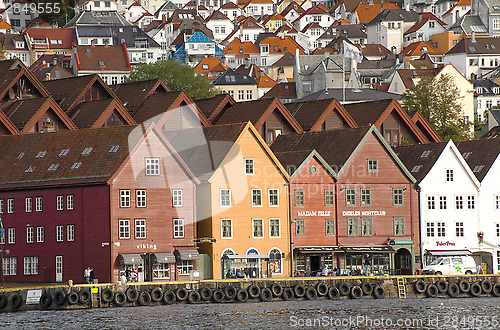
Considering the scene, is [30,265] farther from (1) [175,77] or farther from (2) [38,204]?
(1) [175,77]

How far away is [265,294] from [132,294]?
850 centimetres

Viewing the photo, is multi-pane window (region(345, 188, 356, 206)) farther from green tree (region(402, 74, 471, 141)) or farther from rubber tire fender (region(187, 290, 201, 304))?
green tree (region(402, 74, 471, 141))

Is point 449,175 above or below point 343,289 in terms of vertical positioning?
above

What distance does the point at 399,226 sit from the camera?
3450 inches

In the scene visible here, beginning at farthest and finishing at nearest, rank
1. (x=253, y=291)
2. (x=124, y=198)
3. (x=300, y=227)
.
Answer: (x=300, y=227), (x=124, y=198), (x=253, y=291)

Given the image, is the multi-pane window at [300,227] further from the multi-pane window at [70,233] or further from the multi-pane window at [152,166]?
the multi-pane window at [70,233]

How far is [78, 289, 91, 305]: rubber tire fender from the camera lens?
65.5m

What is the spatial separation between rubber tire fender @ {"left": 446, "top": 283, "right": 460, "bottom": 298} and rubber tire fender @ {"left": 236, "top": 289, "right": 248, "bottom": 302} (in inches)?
566

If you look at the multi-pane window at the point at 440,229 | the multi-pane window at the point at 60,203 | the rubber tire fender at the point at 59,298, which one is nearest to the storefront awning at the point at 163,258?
the multi-pane window at the point at 60,203

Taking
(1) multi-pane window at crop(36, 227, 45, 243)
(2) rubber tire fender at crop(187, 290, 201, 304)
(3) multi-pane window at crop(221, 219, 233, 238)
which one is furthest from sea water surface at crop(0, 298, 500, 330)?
(1) multi-pane window at crop(36, 227, 45, 243)

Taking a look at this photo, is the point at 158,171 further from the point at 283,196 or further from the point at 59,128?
the point at 59,128

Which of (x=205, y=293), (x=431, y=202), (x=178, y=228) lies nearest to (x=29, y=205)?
(x=178, y=228)

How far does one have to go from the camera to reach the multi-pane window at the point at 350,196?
85750 mm

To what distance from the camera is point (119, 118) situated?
94.8 meters
